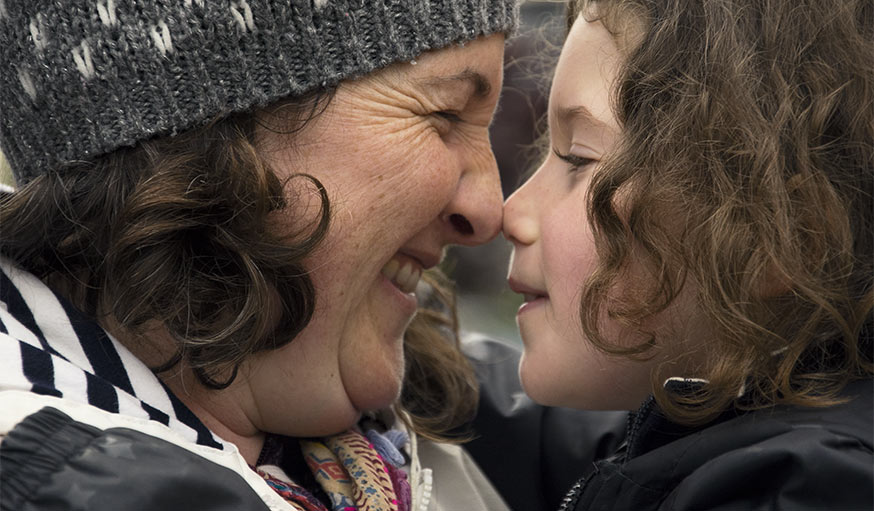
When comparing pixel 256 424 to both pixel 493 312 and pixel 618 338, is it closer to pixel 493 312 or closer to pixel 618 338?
pixel 618 338

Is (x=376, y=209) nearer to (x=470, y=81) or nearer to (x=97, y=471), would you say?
(x=470, y=81)

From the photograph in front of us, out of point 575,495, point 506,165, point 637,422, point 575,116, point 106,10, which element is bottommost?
point 506,165

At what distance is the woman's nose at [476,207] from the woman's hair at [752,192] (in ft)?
1.01

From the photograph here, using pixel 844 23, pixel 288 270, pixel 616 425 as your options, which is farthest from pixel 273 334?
pixel 844 23

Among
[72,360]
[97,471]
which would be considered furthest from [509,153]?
[97,471]

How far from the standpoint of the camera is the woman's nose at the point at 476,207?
194 cm

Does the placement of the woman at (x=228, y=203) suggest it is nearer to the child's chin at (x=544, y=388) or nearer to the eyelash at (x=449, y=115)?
the eyelash at (x=449, y=115)

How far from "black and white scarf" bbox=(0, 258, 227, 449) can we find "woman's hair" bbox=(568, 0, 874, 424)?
2.63 ft

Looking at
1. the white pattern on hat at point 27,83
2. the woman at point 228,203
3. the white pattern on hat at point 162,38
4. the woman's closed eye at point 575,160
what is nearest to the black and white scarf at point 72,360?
the woman at point 228,203

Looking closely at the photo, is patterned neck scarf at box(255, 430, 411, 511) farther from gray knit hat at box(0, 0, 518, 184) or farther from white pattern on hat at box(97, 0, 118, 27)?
white pattern on hat at box(97, 0, 118, 27)

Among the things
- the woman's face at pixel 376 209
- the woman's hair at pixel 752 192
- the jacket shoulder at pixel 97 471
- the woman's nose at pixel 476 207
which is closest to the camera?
the jacket shoulder at pixel 97 471

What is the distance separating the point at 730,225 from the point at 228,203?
0.90 m

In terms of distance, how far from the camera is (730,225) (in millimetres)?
1623

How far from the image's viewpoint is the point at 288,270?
5.49 ft
